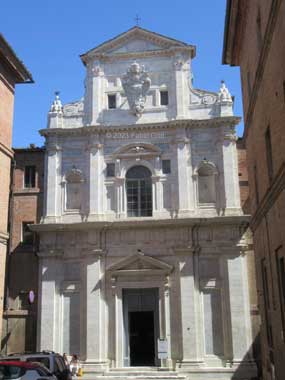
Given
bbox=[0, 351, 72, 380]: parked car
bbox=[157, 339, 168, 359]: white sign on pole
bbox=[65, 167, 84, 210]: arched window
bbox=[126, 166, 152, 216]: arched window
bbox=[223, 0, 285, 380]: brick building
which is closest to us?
bbox=[223, 0, 285, 380]: brick building

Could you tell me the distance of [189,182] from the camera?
95.8 ft

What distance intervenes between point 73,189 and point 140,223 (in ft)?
15.6

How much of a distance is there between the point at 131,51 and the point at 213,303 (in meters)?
15.6

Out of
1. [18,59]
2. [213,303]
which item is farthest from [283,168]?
[213,303]

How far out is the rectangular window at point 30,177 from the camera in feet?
104

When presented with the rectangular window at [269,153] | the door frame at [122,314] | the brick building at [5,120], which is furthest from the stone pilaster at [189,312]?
the rectangular window at [269,153]

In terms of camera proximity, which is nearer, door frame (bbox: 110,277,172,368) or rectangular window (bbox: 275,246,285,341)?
rectangular window (bbox: 275,246,285,341)

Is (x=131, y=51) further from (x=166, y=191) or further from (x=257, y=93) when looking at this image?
(x=257, y=93)

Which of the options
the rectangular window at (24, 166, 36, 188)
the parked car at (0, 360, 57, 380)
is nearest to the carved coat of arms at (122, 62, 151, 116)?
the rectangular window at (24, 166, 36, 188)

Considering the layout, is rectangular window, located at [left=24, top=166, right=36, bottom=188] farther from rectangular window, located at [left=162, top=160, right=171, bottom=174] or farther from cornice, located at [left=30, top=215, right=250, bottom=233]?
rectangular window, located at [left=162, top=160, right=171, bottom=174]

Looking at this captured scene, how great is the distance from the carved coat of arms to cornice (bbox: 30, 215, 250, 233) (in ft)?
21.8

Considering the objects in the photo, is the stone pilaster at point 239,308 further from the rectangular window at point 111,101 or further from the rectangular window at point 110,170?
the rectangular window at point 111,101

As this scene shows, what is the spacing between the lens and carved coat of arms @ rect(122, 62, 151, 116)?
101 feet

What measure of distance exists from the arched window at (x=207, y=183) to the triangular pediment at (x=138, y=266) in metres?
4.27
